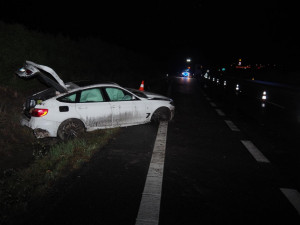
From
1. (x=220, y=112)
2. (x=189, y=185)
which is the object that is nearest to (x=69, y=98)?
(x=189, y=185)

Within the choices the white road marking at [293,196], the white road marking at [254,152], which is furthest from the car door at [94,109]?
the white road marking at [293,196]

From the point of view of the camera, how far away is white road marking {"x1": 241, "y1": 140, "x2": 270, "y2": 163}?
6370 mm

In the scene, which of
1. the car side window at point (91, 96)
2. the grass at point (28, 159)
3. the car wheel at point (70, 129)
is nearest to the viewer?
the grass at point (28, 159)

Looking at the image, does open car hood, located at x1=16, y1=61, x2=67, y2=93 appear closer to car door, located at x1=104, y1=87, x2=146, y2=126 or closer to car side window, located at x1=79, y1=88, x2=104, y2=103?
car side window, located at x1=79, y1=88, x2=104, y2=103

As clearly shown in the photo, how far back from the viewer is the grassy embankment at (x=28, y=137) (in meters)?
4.61

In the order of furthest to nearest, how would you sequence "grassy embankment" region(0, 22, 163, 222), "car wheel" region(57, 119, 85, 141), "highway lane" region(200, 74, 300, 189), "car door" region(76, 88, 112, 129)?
"car door" region(76, 88, 112, 129), "car wheel" region(57, 119, 85, 141), "highway lane" region(200, 74, 300, 189), "grassy embankment" region(0, 22, 163, 222)

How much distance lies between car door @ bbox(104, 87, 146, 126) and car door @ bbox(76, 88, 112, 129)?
196 mm

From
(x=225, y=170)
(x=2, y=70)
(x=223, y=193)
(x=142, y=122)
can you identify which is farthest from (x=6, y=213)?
(x=2, y=70)

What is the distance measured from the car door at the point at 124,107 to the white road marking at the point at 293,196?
183 inches

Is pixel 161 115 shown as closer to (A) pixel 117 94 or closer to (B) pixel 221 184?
(A) pixel 117 94

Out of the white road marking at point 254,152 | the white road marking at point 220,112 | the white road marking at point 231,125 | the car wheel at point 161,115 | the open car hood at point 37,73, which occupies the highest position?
the open car hood at point 37,73

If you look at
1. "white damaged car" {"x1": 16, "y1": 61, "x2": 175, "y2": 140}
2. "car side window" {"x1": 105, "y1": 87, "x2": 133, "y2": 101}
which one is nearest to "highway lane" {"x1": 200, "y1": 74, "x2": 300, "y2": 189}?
"white damaged car" {"x1": 16, "y1": 61, "x2": 175, "y2": 140}

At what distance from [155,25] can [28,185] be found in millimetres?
55120

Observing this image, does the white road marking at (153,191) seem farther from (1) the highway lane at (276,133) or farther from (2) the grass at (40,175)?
(1) the highway lane at (276,133)
